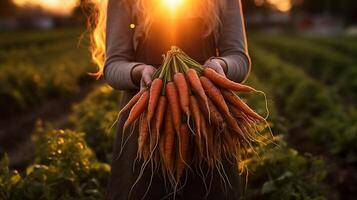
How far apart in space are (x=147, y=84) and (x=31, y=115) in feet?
26.9

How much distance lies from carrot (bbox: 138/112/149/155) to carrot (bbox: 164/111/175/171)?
85 millimetres

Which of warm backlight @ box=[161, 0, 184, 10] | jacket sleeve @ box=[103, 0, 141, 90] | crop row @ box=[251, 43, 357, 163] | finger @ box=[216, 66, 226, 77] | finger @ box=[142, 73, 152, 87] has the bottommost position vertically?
crop row @ box=[251, 43, 357, 163]

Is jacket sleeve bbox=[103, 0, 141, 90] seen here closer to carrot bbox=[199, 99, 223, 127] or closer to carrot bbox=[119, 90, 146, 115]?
carrot bbox=[119, 90, 146, 115]

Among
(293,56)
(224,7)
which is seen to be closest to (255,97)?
(224,7)

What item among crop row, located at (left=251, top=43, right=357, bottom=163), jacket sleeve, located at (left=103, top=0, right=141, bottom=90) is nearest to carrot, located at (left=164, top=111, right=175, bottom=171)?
jacket sleeve, located at (left=103, top=0, right=141, bottom=90)

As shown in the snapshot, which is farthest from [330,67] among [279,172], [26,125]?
[279,172]

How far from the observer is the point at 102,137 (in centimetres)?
525

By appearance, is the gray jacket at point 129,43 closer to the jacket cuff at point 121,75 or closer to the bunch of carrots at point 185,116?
the jacket cuff at point 121,75

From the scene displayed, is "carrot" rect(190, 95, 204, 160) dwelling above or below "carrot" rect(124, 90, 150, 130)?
below

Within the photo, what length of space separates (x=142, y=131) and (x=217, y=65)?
0.44 meters

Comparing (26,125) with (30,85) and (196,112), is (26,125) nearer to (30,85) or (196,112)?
(30,85)

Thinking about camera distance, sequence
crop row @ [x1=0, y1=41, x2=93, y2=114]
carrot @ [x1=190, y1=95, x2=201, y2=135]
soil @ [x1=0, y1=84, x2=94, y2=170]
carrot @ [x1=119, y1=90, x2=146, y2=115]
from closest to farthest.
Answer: carrot @ [x1=190, y1=95, x2=201, y2=135] → carrot @ [x1=119, y1=90, x2=146, y2=115] → soil @ [x1=0, y1=84, x2=94, y2=170] → crop row @ [x1=0, y1=41, x2=93, y2=114]

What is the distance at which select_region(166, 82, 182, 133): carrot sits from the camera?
2.20m

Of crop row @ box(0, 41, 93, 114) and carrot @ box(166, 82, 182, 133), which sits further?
crop row @ box(0, 41, 93, 114)
